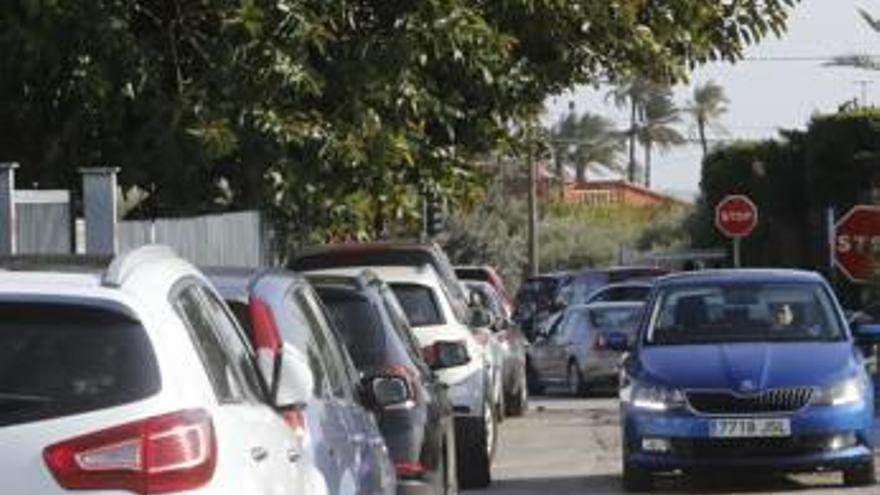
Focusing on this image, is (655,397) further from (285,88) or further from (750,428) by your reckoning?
(285,88)

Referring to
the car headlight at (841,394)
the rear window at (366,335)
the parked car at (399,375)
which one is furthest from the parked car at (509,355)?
the rear window at (366,335)

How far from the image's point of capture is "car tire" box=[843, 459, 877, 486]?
45.5ft

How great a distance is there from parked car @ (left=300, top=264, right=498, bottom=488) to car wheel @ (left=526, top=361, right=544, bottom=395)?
1494cm

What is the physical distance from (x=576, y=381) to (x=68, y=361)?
2337 centimetres

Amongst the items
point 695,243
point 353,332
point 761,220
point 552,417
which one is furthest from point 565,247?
point 353,332

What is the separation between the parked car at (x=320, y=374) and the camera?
7477 millimetres

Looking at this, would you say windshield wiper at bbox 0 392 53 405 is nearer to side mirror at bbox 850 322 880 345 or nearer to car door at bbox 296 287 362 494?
car door at bbox 296 287 362 494

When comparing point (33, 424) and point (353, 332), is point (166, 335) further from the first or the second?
point (353, 332)

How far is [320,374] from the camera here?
813cm

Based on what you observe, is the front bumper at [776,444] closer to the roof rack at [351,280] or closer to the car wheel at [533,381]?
the roof rack at [351,280]

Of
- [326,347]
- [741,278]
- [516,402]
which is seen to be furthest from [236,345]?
[516,402]

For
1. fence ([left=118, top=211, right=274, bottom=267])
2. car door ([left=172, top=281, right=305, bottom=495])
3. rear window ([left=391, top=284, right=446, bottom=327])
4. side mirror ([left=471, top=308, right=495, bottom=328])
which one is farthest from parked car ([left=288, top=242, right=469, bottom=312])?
car door ([left=172, top=281, right=305, bottom=495])

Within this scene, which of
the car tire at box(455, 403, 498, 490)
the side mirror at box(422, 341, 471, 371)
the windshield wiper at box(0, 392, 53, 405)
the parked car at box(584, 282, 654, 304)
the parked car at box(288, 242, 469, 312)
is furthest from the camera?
the parked car at box(584, 282, 654, 304)

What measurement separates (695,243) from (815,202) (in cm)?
1772
